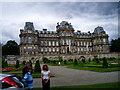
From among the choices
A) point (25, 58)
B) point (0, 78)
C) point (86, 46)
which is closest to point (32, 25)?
point (25, 58)

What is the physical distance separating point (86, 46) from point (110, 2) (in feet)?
207

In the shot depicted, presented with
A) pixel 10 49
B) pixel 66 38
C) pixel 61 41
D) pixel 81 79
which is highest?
pixel 66 38

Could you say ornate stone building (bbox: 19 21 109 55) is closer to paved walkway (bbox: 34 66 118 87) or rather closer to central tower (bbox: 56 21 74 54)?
central tower (bbox: 56 21 74 54)

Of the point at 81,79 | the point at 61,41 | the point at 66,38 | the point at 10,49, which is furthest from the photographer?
the point at 10,49

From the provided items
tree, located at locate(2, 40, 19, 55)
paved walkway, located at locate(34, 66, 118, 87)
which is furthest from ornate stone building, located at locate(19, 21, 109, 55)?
paved walkway, located at locate(34, 66, 118, 87)

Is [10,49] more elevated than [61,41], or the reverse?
[61,41]

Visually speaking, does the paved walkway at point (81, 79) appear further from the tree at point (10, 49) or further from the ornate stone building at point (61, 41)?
the tree at point (10, 49)

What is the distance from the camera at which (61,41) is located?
211ft

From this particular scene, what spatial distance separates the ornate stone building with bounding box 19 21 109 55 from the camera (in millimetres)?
59175

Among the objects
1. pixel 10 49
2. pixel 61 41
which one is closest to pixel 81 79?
pixel 61 41

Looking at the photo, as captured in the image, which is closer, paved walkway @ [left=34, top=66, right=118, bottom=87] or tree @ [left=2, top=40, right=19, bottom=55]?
paved walkway @ [left=34, top=66, right=118, bottom=87]

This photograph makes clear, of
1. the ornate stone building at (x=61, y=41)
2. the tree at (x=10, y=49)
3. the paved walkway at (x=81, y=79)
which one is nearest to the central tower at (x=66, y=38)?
the ornate stone building at (x=61, y=41)

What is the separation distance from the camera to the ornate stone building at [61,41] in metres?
59.2

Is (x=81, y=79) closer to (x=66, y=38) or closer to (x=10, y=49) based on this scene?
(x=66, y=38)
